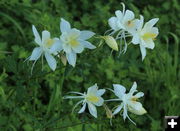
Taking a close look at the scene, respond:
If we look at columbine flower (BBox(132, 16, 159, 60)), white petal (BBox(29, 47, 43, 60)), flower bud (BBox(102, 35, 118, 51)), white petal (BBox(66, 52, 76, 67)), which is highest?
columbine flower (BBox(132, 16, 159, 60))

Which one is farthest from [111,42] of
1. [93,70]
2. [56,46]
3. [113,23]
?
[93,70]

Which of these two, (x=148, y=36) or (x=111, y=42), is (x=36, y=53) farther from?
(x=148, y=36)

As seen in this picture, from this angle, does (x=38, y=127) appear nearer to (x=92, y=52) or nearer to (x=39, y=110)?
(x=92, y=52)

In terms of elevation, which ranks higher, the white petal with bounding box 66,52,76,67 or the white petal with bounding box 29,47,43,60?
the white petal with bounding box 29,47,43,60

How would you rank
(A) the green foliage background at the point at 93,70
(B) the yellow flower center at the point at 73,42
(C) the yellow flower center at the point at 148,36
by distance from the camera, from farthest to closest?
(A) the green foliage background at the point at 93,70 < (C) the yellow flower center at the point at 148,36 < (B) the yellow flower center at the point at 73,42

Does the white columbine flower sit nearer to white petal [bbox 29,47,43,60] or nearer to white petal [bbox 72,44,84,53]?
white petal [bbox 72,44,84,53]

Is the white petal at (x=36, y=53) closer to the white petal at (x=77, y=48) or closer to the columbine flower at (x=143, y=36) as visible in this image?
the white petal at (x=77, y=48)

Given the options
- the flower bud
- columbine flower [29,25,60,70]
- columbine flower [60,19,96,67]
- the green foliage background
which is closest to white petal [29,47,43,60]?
columbine flower [29,25,60,70]

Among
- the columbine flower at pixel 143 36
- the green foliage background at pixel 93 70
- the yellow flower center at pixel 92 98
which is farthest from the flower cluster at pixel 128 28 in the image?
the green foliage background at pixel 93 70
